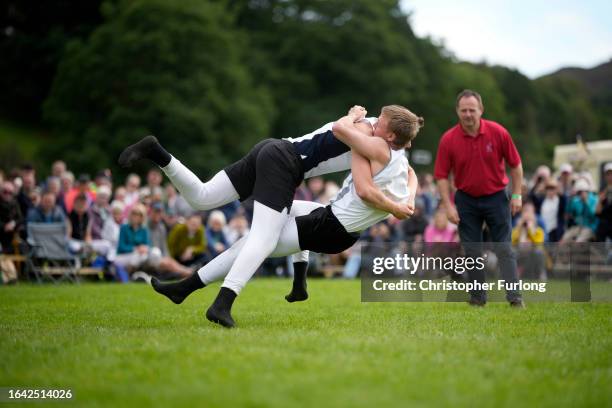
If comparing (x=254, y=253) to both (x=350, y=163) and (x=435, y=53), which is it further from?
(x=435, y=53)

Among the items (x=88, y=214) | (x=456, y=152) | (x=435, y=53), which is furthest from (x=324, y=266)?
(x=435, y=53)

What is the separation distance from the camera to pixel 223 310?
22.1 feet

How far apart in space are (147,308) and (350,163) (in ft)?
10.8

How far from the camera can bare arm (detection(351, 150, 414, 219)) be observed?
6711mm

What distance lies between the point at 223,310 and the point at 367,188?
1541mm

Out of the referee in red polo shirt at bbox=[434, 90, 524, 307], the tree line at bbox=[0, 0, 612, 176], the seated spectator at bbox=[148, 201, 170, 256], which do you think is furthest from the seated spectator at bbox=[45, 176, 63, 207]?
the tree line at bbox=[0, 0, 612, 176]

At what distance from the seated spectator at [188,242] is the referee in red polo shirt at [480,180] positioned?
8.11 metres

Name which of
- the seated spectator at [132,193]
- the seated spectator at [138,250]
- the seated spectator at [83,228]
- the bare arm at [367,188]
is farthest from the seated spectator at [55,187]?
the bare arm at [367,188]

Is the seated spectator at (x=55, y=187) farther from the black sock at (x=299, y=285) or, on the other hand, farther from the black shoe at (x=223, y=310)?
the black shoe at (x=223, y=310)

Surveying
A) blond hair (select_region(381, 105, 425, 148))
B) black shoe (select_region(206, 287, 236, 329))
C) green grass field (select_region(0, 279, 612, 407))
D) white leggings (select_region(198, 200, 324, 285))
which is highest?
blond hair (select_region(381, 105, 425, 148))

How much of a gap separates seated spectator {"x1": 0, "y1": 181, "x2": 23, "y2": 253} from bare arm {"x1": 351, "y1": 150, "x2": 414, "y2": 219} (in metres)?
10.3

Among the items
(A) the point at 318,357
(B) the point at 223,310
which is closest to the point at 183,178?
(B) the point at 223,310

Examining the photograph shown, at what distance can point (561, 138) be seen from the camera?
292ft

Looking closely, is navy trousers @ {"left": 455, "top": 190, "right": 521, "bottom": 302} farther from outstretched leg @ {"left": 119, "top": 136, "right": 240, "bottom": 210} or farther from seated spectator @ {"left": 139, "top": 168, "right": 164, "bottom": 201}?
seated spectator @ {"left": 139, "top": 168, "right": 164, "bottom": 201}
